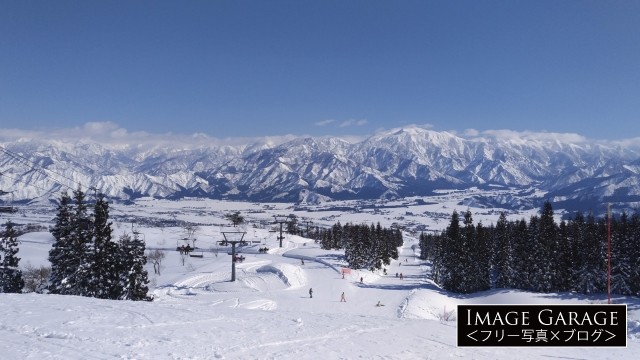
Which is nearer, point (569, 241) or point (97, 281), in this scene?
point (97, 281)

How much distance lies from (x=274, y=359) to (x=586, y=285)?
57391mm

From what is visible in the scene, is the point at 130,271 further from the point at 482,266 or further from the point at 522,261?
the point at 522,261

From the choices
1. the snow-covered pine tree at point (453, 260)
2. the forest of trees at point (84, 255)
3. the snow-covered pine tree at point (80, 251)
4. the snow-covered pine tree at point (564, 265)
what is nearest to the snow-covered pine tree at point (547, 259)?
the snow-covered pine tree at point (564, 265)

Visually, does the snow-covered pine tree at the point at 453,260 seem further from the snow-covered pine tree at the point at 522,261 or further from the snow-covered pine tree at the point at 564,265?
the snow-covered pine tree at the point at 564,265

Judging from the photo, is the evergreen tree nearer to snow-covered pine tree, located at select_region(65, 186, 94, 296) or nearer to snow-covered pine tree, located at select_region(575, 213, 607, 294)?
snow-covered pine tree, located at select_region(575, 213, 607, 294)

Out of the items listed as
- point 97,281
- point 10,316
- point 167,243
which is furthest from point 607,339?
point 167,243

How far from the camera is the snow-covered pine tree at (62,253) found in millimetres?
39969

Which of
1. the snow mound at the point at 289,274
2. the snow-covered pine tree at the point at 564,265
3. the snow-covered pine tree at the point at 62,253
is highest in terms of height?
the snow-covered pine tree at the point at 62,253

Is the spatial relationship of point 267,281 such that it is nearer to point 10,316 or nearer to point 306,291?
point 306,291

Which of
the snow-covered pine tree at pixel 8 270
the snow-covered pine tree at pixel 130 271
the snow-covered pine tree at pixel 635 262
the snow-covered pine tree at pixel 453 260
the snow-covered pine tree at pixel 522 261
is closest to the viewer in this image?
the snow-covered pine tree at pixel 130 271

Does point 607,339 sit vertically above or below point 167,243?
above

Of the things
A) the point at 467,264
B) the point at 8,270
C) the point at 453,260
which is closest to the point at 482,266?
the point at 467,264

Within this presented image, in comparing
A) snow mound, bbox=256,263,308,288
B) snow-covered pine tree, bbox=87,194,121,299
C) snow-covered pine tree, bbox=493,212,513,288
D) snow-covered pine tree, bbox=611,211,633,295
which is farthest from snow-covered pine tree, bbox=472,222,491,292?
snow-covered pine tree, bbox=87,194,121,299

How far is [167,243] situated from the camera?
169375 millimetres
